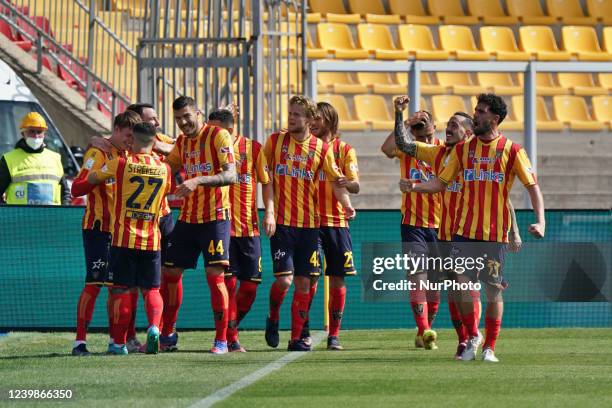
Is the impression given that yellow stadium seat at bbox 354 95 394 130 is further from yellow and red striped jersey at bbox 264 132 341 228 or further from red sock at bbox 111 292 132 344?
red sock at bbox 111 292 132 344

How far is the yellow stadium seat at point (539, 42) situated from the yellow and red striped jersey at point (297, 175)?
41.6 ft

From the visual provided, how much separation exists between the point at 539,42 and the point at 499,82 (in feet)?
19.9

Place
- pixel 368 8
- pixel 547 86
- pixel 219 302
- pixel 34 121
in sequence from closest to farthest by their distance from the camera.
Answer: pixel 219 302 → pixel 34 121 → pixel 547 86 → pixel 368 8

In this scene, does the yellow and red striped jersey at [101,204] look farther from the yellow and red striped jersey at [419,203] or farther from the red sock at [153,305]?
the yellow and red striped jersey at [419,203]

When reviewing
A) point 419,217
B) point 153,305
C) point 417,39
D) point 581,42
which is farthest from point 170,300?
point 581,42

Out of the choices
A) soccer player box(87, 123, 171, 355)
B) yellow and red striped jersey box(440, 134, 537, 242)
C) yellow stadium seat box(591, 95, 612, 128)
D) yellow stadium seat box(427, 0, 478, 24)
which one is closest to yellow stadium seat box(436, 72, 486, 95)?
yellow stadium seat box(591, 95, 612, 128)

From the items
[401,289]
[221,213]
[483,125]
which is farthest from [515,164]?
[401,289]

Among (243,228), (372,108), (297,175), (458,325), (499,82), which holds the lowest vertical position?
(458,325)

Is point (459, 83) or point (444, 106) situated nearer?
point (444, 106)

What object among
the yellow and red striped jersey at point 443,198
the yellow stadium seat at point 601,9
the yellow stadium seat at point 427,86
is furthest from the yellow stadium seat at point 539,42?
the yellow and red striped jersey at point 443,198

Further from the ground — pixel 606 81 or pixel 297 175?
pixel 606 81

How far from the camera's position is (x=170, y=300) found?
11.5 meters

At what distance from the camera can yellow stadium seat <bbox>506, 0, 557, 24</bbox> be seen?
25.0 meters

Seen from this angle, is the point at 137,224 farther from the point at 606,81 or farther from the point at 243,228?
the point at 606,81
